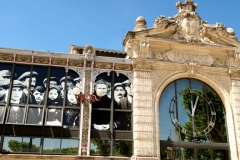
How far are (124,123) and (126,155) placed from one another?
1.62m

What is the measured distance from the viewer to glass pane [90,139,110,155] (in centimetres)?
1509

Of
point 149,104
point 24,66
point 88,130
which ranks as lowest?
point 88,130

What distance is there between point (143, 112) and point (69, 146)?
4.04 meters

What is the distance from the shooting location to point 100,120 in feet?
51.8

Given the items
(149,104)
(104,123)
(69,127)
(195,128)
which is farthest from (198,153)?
(69,127)

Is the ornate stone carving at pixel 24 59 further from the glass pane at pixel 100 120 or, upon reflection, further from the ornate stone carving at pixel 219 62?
the ornate stone carving at pixel 219 62

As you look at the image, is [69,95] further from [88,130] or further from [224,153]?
[224,153]

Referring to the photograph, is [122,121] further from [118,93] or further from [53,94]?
[53,94]

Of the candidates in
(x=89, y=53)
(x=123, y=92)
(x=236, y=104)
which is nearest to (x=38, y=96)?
(x=89, y=53)

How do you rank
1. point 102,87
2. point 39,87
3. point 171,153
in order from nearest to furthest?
point 39,87 → point 171,153 → point 102,87

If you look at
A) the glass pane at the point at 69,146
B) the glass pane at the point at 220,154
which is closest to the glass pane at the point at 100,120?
the glass pane at the point at 69,146

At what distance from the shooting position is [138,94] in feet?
53.8

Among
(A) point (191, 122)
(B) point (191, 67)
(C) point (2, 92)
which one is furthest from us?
(B) point (191, 67)

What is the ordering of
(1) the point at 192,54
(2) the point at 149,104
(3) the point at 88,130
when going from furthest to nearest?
(1) the point at 192,54 → (2) the point at 149,104 → (3) the point at 88,130
